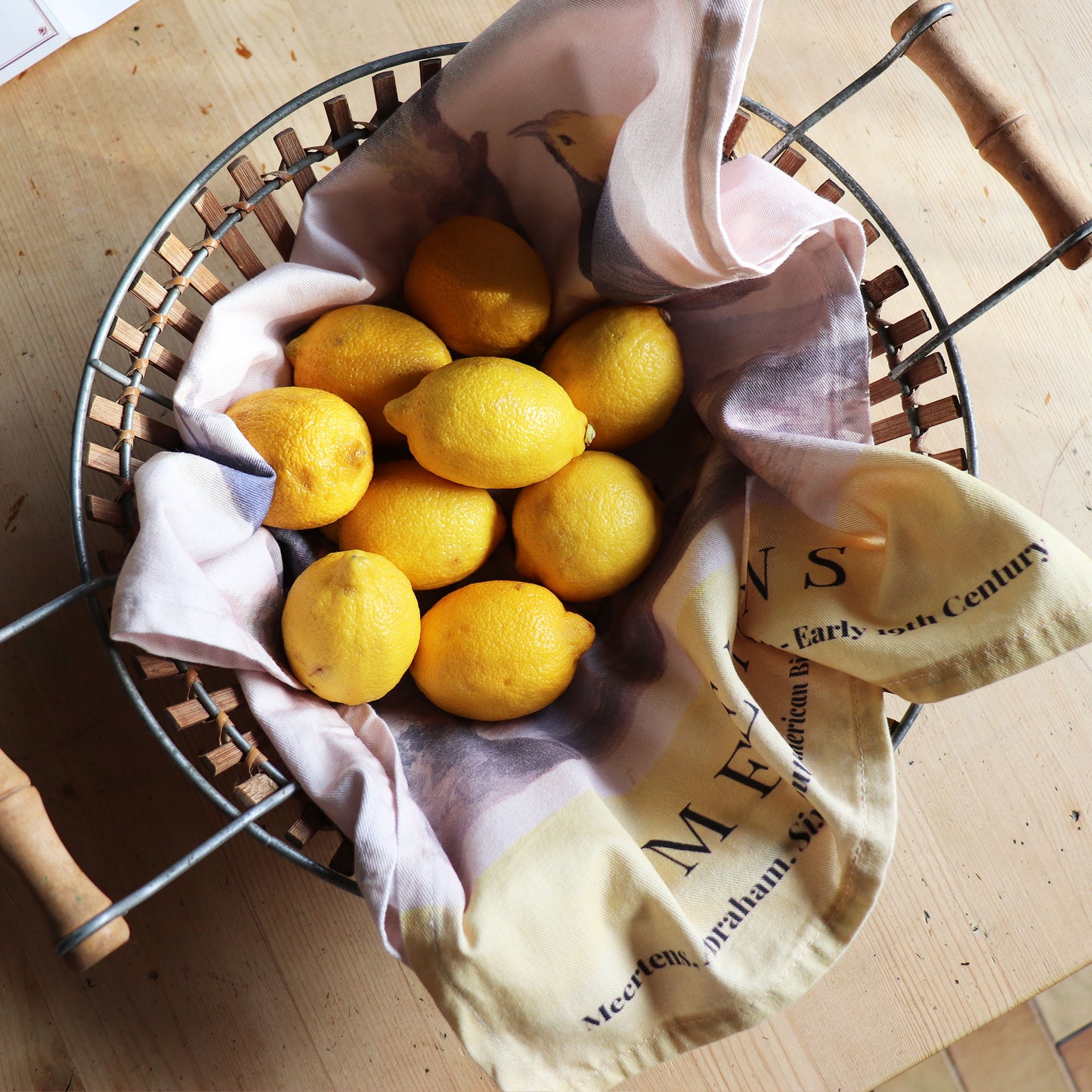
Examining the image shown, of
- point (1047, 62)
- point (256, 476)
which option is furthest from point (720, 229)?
point (1047, 62)

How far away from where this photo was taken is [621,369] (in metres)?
0.43

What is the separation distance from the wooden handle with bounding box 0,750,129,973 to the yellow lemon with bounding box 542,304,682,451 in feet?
0.94

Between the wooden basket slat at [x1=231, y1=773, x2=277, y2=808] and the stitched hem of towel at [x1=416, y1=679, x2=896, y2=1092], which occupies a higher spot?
the wooden basket slat at [x1=231, y1=773, x2=277, y2=808]

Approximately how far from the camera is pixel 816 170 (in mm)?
575

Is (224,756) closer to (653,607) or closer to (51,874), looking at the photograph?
(51,874)

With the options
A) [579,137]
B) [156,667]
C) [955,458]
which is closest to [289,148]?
[579,137]

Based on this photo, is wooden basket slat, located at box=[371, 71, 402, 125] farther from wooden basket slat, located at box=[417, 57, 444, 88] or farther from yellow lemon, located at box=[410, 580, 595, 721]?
yellow lemon, located at box=[410, 580, 595, 721]

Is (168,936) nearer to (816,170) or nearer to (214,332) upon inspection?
(214,332)

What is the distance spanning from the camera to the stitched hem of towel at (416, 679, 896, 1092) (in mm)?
367

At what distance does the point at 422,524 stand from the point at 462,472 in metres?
0.03

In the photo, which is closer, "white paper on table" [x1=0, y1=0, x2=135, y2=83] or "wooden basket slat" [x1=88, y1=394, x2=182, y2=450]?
"wooden basket slat" [x1=88, y1=394, x2=182, y2=450]

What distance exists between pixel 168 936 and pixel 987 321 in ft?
2.03

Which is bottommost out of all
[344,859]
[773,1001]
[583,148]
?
[773,1001]

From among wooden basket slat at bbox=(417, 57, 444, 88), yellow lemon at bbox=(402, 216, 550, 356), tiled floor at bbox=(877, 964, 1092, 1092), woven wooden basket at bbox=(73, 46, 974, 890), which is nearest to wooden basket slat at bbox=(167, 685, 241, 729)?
woven wooden basket at bbox=(73, 46, 974, 890)
